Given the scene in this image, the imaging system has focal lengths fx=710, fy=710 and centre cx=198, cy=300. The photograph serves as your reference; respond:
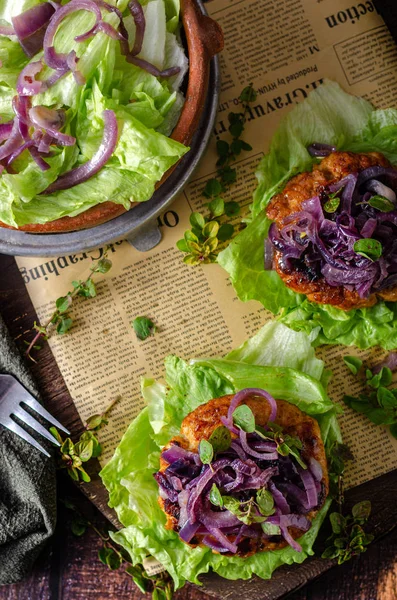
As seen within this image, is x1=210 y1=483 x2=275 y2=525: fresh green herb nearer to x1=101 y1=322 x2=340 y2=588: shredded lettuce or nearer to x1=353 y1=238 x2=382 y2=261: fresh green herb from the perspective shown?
x1=101 y1=322 x2=340 y2=588: shredded lettuce

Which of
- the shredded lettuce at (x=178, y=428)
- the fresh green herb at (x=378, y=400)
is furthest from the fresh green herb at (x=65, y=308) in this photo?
the fresh green herb at (x=378, y=400)

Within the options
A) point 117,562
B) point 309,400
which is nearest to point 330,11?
point 309,400

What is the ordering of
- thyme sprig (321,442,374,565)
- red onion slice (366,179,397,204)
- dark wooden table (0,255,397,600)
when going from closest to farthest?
red onion slice (366,179,397,204) < thyme sprig (321,442,374,565) < dark wooden table (0,255,397,600)

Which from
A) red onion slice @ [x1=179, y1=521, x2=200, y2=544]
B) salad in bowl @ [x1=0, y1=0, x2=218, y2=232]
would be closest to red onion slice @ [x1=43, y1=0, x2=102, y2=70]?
salad in bowl @ [x1=0, y1=0, x2=218, y2=232]

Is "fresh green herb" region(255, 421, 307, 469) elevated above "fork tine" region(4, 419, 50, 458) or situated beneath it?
situated beneath

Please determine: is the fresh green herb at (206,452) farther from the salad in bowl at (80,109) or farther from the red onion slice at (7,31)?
the red onion slice at (7,31)

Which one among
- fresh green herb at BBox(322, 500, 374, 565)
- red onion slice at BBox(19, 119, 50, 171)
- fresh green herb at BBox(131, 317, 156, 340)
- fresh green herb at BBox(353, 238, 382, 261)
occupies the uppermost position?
red onion slice at BBox(19, 119, 50, 171)
